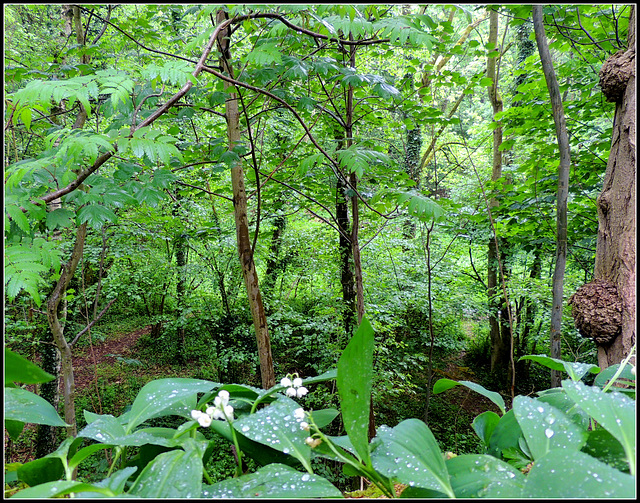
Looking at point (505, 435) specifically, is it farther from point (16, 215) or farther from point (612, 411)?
point (16, 215)

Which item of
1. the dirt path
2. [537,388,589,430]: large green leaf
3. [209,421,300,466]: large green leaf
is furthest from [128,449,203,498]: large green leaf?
the dirt path

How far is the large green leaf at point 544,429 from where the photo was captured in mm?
448

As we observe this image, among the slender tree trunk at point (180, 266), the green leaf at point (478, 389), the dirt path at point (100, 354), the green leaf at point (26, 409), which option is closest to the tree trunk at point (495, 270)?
the slender tree trunk at point (180, 266)

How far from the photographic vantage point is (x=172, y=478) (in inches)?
16.1

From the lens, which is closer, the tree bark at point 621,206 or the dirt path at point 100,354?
the tree bark at point 621,206

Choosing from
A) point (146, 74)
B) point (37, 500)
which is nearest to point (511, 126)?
point (146, 74)

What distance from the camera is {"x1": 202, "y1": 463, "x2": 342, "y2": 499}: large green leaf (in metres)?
0.41

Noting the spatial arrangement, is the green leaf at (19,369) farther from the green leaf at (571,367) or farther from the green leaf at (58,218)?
Result: the green leaf at (58,218)

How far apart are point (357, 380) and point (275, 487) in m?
0.17

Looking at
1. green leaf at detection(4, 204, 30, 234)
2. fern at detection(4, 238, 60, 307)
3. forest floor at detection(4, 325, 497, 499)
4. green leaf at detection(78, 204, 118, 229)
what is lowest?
forest floor at detection(4, 325, 497, 499)

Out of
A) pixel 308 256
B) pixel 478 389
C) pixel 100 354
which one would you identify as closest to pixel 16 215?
pixel 478 389

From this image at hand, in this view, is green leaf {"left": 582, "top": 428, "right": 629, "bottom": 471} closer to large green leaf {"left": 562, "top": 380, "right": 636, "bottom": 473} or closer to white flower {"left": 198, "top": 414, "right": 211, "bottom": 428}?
large green leaf {"left": 562, "top": 380, "right": 636, "bottom": 473}

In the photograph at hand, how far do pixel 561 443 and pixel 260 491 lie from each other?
402 mm

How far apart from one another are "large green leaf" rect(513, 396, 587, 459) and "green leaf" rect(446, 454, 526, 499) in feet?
0.15
